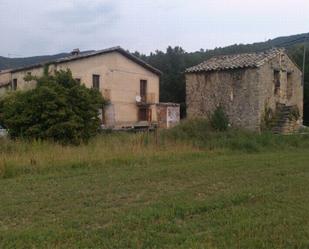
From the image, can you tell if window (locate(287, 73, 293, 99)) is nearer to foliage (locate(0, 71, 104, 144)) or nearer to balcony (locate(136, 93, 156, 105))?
foliage (locate(0, 71, 104, 144))

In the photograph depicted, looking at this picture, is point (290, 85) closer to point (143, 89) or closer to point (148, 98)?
point (148, 98)

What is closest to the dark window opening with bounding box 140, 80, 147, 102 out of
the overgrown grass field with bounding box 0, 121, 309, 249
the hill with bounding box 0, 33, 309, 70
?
the hill with bounding box 0, 33, 309, 70

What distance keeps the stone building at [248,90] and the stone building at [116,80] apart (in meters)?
14.4

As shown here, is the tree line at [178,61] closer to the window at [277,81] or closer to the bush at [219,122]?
the window at [277,81]

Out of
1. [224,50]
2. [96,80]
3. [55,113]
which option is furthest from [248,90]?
[224,50]

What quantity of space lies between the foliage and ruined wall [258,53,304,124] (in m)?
10.8

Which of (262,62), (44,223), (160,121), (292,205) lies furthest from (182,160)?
(160,121)

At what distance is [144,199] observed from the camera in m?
8.69

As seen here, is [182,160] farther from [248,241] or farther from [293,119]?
[293,119]

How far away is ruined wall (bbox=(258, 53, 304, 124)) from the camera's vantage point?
26.8 m

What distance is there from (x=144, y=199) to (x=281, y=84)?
72.9ft

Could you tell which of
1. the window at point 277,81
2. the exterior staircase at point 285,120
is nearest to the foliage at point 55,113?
the exterior staircase at point 285,120

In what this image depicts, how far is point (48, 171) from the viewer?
43.0ft

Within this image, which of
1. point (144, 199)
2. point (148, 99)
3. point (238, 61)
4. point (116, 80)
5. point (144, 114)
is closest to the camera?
point (144, 199)
